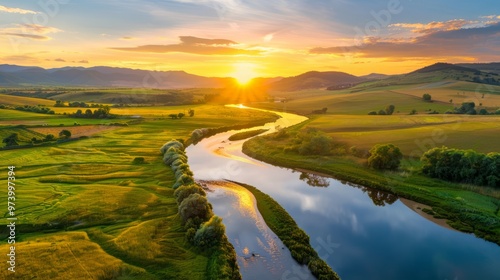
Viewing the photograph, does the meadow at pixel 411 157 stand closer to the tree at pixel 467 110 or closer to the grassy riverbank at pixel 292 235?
the grassy riverbank at pixel 292 235

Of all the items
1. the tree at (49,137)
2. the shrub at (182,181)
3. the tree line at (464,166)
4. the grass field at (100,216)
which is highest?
the tree line at (464,166)

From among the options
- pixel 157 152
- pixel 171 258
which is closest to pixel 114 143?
pixel 157 152

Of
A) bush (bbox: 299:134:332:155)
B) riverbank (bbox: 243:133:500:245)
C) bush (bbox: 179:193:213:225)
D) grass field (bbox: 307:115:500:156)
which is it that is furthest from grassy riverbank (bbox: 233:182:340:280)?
grass field (bbox: 307:115:500:156)

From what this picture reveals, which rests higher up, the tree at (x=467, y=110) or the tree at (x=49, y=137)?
the tree at (x=467, y=110)

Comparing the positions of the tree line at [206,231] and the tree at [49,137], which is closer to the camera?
the tree line at [206,231]

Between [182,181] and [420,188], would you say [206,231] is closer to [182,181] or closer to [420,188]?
[182,181]

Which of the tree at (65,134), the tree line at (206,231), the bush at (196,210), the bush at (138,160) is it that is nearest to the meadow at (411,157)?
the bush at (138,160)

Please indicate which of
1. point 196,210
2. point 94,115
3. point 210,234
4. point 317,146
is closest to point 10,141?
point 94,115

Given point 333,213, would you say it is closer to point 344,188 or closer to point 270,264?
point 344,188

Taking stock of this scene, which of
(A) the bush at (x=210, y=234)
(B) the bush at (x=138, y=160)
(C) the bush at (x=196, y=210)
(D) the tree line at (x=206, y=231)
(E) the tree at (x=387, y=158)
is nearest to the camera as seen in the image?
(D) the tree line at (x=206, y=231)
